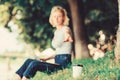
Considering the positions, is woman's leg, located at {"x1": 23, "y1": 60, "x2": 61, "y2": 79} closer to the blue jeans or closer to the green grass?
the blue jeans

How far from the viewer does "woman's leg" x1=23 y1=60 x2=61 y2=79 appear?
983 centimetres

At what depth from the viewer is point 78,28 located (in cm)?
2245

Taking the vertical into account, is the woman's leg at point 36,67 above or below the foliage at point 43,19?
below

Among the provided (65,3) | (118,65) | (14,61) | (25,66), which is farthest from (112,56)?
Result: (14,61)

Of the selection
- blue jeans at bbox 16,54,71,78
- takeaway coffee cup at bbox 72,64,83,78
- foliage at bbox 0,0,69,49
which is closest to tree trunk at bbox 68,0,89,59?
foliage at bbox 0,0,69,49

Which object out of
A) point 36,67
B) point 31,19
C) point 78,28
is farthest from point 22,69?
point 31,19

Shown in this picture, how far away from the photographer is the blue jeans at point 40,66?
9.87 metres

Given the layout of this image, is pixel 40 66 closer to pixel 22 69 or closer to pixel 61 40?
pixel 22 69

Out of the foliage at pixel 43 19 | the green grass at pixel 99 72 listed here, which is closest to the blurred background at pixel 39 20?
the foliage at pixel 43 19

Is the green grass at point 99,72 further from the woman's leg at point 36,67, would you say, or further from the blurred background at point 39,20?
the blurred background at point 39,20

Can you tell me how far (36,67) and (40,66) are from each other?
0.15 metres

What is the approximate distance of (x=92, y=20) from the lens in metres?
26.6

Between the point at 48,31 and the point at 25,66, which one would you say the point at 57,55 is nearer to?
the point at 25,66

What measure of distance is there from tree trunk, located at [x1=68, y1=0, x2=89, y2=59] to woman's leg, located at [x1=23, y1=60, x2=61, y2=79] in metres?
11.7
